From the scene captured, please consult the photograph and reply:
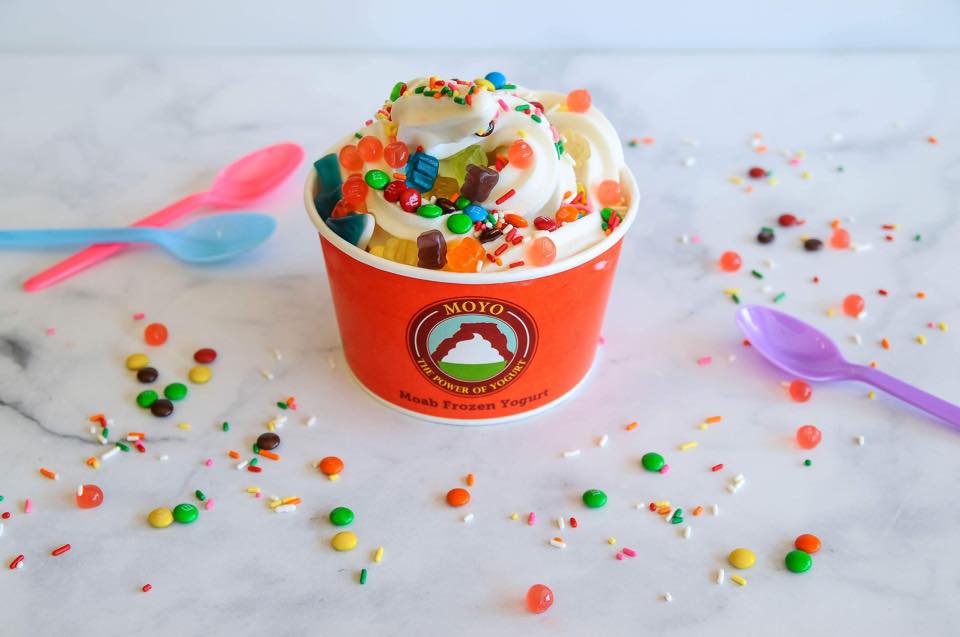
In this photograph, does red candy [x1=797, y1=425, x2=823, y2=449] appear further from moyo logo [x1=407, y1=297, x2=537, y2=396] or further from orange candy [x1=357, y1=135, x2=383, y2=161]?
orange candy [x1=357, y1=135, x2=383, y2=161]

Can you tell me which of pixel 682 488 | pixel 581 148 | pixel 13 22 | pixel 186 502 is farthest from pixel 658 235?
pixel 13 22

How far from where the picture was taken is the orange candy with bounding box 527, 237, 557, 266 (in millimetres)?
1086

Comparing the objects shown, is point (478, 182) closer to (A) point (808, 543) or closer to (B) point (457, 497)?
(B) point (457, 497)

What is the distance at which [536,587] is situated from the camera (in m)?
1.01

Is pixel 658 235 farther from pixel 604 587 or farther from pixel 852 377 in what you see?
pixel 604 587

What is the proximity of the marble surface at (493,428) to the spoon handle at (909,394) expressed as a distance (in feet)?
0.07

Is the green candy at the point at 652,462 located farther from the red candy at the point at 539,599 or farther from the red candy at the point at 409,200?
the red candy at the point at 409,200

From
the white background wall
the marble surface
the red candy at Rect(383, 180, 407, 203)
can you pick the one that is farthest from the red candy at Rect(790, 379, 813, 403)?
the white background wall

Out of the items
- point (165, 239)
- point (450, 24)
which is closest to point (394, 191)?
point (165, 239)

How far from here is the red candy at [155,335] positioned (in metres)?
1.33

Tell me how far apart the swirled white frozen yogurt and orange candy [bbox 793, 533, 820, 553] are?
0.37 meters

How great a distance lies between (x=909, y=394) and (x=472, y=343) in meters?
0.52

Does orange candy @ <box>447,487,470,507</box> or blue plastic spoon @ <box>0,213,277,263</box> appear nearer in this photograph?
orange candy @ <box>447,487,470,507</box>

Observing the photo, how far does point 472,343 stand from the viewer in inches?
44.4
